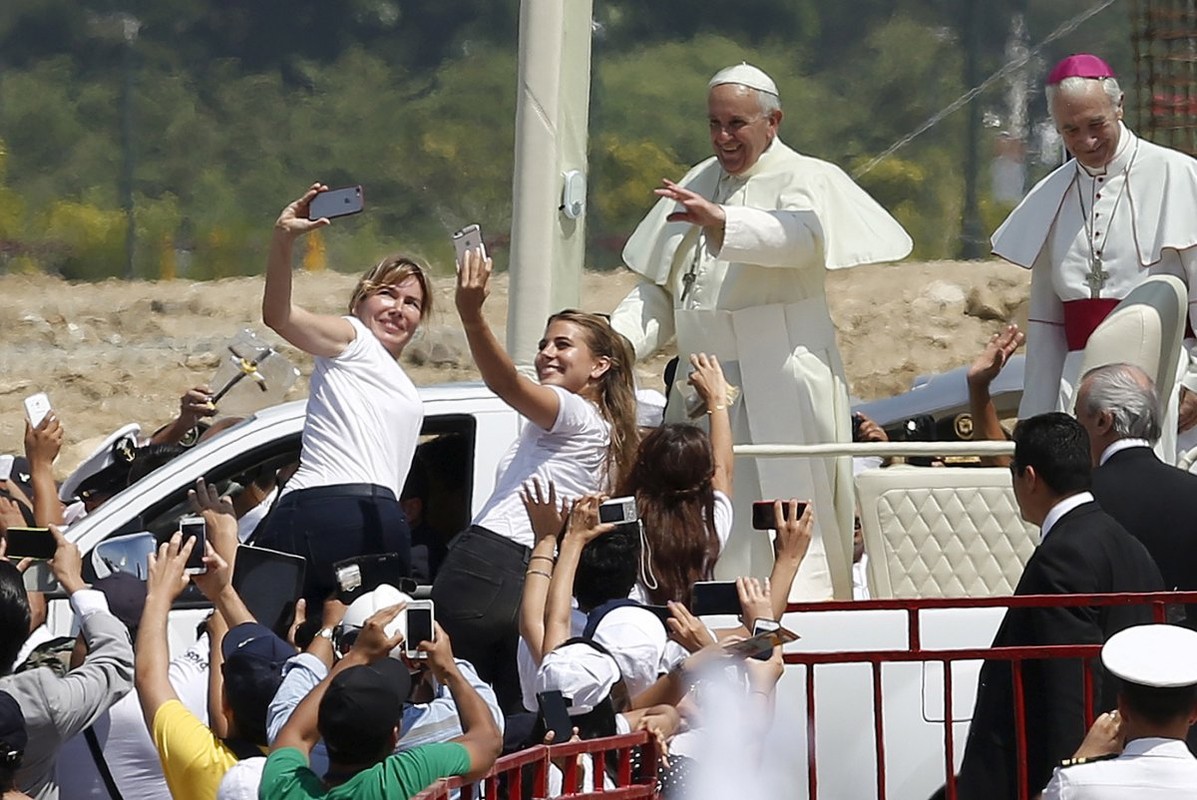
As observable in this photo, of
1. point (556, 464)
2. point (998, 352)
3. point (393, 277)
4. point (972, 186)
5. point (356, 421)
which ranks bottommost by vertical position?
point (556, 464)

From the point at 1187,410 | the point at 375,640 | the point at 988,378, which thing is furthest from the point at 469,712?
the point at 1187,410

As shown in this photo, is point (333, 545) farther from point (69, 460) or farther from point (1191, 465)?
point (69, 460)

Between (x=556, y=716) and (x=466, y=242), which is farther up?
(x=466, y=242)

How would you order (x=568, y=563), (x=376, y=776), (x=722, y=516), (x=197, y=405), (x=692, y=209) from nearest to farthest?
(x=376, y=776) → (x=568, y=563) → (x=722, y=516) → (x=692, y=209) → (x=197, y=405)

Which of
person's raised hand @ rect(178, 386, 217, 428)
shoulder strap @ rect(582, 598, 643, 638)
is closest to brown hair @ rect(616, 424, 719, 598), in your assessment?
shoulder strap @ rect(582, 598, 643, 638)

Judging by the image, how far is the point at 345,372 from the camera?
5809 millimetres

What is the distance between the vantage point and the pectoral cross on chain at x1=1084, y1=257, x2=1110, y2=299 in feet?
21.7

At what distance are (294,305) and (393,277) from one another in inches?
19.1

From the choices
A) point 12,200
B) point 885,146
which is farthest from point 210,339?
point 885,146

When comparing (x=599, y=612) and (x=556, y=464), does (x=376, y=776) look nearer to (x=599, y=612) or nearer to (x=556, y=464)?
(x=599, y=612)

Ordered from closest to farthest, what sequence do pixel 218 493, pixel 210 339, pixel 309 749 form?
pixel 309 749
pixel 218 493
pixel 210 339

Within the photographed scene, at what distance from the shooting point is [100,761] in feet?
16.7

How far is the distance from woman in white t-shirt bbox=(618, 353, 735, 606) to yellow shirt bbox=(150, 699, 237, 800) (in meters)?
1.10

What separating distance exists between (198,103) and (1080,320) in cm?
1682
